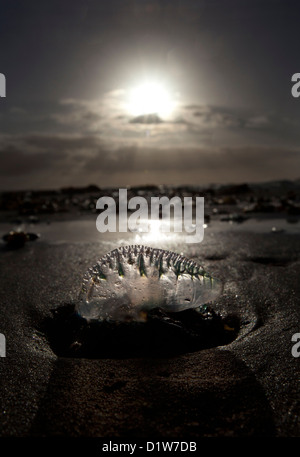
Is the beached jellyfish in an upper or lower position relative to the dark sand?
upper

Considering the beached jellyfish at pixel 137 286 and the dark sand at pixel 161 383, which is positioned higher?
the beached jellyfish at pixel 137 286

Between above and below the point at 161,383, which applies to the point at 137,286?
above

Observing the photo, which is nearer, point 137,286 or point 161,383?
point 161,383

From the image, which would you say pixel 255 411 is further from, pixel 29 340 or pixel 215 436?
pixel 29 340

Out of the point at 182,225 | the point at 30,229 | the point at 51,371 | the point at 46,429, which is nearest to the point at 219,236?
the point at 182,225
